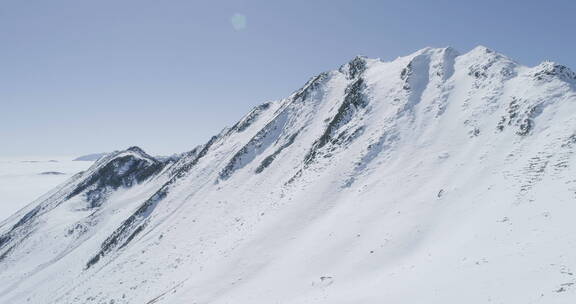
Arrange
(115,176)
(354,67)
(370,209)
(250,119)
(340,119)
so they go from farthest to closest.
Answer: (115,176)
(250,119)
(354,67)
(340,119)
(370,209)

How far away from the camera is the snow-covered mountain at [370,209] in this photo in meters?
18.7

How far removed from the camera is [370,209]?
29.5m

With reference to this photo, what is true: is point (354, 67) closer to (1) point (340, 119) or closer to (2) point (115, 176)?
(1) point (340, 119)

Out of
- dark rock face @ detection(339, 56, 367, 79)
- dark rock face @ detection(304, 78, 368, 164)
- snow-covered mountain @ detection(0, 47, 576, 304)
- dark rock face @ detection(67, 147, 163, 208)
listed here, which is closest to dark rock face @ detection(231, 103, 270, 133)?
snow-covered mountain @ detection(0, 47, 576, 304)

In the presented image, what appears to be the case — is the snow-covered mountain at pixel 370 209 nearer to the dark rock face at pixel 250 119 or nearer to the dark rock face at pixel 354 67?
the dark rock face at pixel 354 67

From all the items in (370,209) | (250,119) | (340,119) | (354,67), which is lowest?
(370,209)

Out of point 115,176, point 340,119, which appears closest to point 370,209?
point 340,119

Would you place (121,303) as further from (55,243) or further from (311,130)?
(55,243)

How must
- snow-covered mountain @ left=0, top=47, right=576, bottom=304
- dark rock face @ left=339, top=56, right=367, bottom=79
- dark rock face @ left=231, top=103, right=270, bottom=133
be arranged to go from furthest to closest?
dark rock face @ left=231, top=103, right=270, bottom=133, dark rock face @ left=339, top=56, right=367, bottom=79, snow-covered mountain @ left=0, top=47, right=576, bottom=304

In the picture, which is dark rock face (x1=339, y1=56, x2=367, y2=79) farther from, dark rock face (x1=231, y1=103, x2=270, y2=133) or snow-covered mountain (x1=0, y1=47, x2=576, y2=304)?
dark rock face (x1=231, y1=103, x2=270, y2=133)

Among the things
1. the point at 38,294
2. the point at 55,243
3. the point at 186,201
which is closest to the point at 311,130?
the point at 186,201

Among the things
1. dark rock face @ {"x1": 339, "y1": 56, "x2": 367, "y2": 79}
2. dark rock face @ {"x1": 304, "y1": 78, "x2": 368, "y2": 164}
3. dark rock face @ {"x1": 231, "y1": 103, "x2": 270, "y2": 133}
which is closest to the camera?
dark rock face @ {"x1": 304, "y1": 78, "x2": 368, "y2": 164}

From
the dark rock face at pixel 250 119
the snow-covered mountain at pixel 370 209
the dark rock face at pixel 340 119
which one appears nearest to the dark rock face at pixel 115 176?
the snow-covered mountain at pixel 370 209

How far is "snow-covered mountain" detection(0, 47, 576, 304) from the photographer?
1866cm
